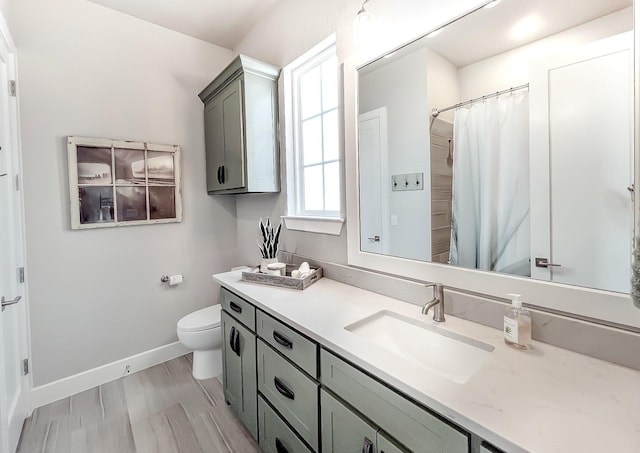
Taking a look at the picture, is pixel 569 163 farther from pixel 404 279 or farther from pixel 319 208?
pixel 319 208

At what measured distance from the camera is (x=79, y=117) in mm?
2053

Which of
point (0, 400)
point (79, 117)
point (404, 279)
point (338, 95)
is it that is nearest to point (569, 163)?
point (404, 279)

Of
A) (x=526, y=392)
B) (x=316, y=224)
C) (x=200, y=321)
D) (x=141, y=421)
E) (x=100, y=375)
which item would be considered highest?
(x=316, y=224)

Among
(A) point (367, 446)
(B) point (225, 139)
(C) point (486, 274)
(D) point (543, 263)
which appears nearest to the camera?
(A) point (367, 446)

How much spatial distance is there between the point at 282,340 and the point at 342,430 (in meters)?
0.41

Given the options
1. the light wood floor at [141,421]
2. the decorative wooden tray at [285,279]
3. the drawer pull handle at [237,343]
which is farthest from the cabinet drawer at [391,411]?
the light wood floor at [141,421]

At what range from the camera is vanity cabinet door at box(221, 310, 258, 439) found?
1.52 meters

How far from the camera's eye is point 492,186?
1137mm

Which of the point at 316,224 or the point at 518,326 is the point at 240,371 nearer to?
the point at 316,224

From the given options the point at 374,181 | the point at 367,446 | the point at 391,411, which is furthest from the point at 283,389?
the point at 374,181

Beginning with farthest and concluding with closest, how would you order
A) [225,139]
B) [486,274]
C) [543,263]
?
1. [225,139]
2. [486,274]
3. [543,263]

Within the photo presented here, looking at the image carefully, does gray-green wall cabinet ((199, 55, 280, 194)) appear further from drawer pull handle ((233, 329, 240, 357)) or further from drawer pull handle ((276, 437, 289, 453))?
drawer pull handle ((276, 437, 289, 453))

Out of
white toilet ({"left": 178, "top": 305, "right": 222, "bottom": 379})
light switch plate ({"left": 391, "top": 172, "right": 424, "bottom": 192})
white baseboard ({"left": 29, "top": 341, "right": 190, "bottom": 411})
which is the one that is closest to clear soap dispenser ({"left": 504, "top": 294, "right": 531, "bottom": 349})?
light switch plate ({"left": 391, "top": 172, "right": 424, "bottom": 192})

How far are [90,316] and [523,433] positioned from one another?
260cm
